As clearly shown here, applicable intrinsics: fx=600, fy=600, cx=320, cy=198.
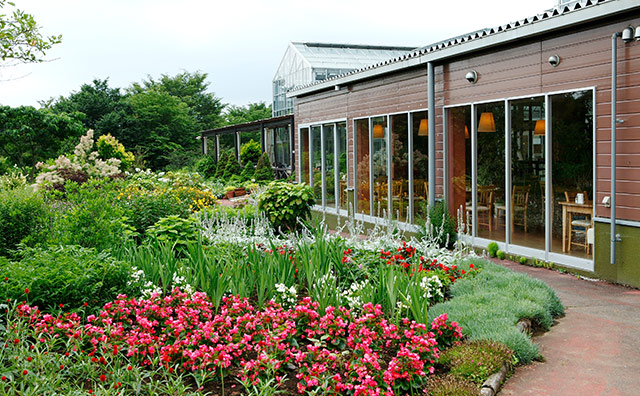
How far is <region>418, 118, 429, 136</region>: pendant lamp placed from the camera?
9.88 meters

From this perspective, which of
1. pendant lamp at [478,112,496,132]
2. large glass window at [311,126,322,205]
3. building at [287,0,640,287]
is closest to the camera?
building at [287,0,640,287]

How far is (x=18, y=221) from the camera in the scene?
607 centimetres

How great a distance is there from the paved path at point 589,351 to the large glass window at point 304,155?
901 cm

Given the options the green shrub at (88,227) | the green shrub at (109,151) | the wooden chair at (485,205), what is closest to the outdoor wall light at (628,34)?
the wooden chair at (485,205)

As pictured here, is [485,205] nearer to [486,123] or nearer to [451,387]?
[486,123]

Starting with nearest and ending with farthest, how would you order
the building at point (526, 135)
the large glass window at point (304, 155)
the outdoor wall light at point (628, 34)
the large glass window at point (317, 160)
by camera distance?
1. the outdoor wall light at point (628, 34)
2. the building at point (526, 135)
3. the large glass window at point (317, 160)
4. the large glass window at point (304, 155)

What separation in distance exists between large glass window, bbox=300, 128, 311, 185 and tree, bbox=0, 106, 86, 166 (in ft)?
55.7

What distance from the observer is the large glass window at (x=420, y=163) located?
9.90 metres

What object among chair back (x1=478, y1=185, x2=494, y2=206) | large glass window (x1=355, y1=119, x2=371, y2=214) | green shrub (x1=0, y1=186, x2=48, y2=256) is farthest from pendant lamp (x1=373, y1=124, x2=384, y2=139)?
green shrub (x1=0, y1=186, x2=48, y2=256)

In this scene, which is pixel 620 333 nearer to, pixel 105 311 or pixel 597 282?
pixel 597 282

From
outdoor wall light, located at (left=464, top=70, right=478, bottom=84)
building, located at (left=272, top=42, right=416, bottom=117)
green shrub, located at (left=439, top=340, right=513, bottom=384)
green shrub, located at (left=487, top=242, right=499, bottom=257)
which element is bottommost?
green shrub, located at (left=439, top=340, right=513, bottom=384)

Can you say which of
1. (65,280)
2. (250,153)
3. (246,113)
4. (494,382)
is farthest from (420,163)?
(246,113)

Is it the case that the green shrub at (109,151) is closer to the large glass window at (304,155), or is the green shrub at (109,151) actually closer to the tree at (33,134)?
the tree at (33,134)

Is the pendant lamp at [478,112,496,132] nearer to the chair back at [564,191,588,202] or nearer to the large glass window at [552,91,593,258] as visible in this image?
the large glass window at [552,91,593,258]
